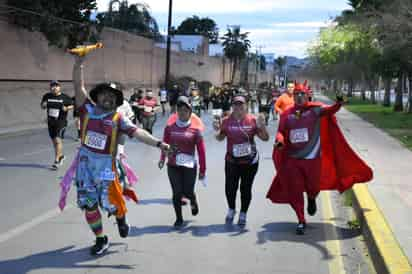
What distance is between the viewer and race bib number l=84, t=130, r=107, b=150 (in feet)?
20.0

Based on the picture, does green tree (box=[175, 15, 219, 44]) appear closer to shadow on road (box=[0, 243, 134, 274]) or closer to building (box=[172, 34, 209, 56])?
building (box=[172, 34, 209, 56])

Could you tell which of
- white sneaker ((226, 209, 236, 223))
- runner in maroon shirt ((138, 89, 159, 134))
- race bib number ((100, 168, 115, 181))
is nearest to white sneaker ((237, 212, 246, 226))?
white sneaker ((226, 209, 236, 223))

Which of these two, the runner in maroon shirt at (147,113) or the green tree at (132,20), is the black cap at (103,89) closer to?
the runner in maroon shirt at (147,113)

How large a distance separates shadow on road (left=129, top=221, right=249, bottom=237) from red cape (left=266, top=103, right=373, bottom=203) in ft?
3.64

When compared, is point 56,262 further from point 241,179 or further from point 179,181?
point 241,179

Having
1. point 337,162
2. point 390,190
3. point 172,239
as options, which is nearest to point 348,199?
point 390,190

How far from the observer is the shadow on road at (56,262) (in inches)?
229

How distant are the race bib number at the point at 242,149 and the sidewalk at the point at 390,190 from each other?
5.32ft

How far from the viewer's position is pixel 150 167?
1291 centimetres

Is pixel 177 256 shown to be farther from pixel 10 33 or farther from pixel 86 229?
pixel 10 33

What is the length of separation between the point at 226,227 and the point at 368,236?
166cm

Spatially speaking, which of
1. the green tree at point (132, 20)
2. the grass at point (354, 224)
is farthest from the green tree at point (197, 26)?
the grass at point (354, 224)

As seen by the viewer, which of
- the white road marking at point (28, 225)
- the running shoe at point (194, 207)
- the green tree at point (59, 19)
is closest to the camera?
the white road marking at point (28, 225)

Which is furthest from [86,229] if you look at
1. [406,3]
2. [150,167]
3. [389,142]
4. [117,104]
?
[406,3]
